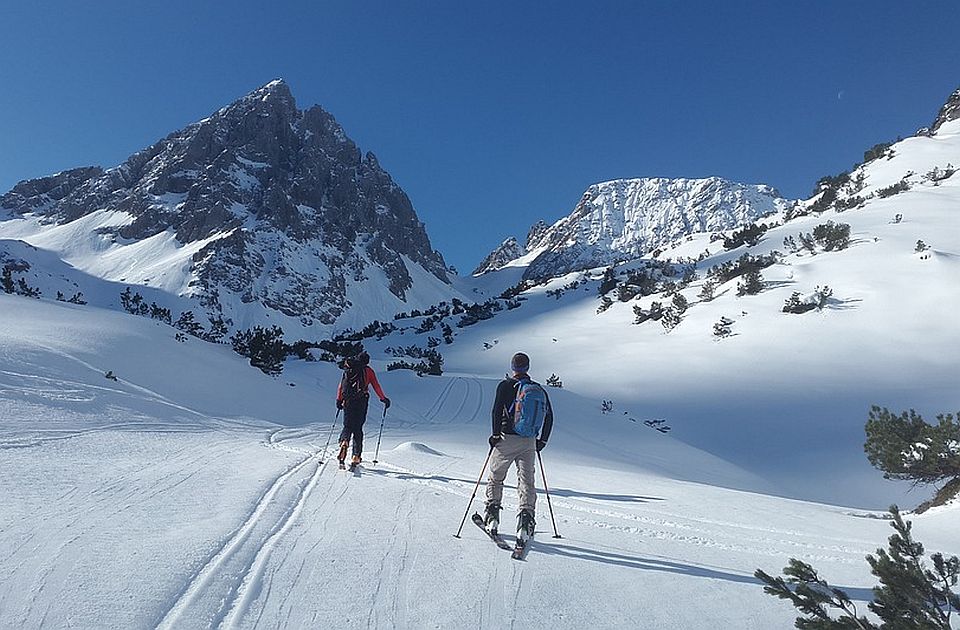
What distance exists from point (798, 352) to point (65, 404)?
21.1 m

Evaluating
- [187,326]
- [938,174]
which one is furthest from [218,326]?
[938,174]

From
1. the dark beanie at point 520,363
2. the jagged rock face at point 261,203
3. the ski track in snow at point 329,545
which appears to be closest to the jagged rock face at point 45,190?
the jagged rock face at point 261,203

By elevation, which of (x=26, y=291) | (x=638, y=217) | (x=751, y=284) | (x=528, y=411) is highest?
(x=638, y=217)

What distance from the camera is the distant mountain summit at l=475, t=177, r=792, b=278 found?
457 feet

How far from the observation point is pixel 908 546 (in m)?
2.60

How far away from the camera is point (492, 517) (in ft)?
14.6

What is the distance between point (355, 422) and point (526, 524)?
4046 millimetres

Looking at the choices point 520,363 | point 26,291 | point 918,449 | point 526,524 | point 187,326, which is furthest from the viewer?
point 187,326

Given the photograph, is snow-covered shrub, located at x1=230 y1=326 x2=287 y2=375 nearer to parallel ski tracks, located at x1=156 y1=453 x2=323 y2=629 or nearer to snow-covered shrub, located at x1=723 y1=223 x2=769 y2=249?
parallel ski tracks, located at x1=156 y1=453 x2=323 y2=629

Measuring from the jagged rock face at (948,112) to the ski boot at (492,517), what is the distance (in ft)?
248

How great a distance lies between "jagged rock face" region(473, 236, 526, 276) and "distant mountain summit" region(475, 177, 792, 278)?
1.64 metres

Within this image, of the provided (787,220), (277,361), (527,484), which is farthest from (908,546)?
(787,220)

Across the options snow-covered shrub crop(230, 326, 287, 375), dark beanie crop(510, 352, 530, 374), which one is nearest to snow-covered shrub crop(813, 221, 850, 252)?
snow-covered shrub crop(230, 326, 287, 375)

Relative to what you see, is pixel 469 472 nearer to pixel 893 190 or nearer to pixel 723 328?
pixel 723 328
